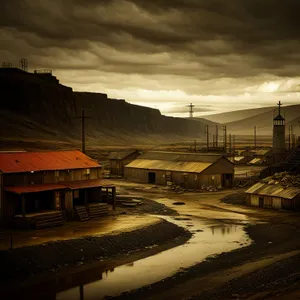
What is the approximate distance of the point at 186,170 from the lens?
6072 centimetres

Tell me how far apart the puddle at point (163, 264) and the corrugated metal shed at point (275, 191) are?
860 cm

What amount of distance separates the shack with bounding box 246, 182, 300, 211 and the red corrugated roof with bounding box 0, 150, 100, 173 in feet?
55.6

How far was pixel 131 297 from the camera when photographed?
68.3ft

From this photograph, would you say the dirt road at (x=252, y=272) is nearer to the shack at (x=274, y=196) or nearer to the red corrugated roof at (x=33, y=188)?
the shack at (x=274, y=196)

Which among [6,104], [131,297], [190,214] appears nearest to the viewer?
[131,297]

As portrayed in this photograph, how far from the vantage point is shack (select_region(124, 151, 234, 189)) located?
59.3 m

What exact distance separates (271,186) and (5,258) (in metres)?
29.1

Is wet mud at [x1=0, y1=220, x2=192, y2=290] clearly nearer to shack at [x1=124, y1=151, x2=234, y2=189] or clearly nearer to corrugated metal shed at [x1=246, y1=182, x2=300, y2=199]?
corrugated metal shed at [x1=246, y1=182, x2=300, y2=199]

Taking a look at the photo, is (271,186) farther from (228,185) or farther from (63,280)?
(63,280)

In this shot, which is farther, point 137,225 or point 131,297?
point 137,225

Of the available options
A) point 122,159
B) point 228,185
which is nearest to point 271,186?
point 228,185

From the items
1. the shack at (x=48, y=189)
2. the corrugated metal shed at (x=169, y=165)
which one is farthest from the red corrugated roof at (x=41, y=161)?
the corrugated metal shed at (x=169, y=165)

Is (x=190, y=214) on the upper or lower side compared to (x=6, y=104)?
lower

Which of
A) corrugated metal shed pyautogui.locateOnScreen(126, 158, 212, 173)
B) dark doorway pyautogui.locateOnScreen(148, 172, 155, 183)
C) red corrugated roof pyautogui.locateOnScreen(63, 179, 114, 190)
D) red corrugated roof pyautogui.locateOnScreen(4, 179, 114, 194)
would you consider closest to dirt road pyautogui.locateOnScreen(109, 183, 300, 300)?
red corrugated roof pyautogui.locateOnScreen(63, 179, 114, 190)
